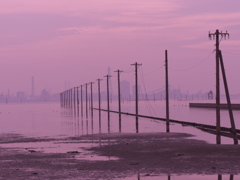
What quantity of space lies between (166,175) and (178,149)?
10074 millimetres

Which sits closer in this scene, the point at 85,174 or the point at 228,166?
the point at 85,174

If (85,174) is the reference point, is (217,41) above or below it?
above

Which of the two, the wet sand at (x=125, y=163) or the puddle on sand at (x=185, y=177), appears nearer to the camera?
the puddle on sand at (x=185, y=177)

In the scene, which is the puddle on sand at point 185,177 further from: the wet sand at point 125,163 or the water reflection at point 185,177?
the wet sand at point 125,163

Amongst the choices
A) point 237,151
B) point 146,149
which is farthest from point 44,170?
point 237,151

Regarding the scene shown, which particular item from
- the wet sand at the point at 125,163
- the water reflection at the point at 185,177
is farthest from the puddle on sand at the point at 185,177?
the wet sand at the point at 125,163

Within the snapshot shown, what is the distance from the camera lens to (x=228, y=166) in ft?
69.2

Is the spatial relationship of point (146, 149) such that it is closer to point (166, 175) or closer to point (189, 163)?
point (189, 163)

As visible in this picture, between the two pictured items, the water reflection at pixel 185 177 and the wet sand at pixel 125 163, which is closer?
the water reflection at pixel 185 177

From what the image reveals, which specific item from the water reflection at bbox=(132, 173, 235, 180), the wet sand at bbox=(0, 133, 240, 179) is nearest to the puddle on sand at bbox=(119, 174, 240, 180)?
the water reflection at bbox=(132, 173, 235, 180)

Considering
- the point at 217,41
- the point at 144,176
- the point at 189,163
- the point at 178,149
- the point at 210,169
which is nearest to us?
the point at 144,176

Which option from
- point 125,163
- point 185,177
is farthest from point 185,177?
point 125,163

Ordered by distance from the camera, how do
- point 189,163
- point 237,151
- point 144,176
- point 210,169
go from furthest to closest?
point 237,151, point 189,163, point 210,169, point 144,176

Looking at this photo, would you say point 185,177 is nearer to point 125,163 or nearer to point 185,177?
point 185,177
